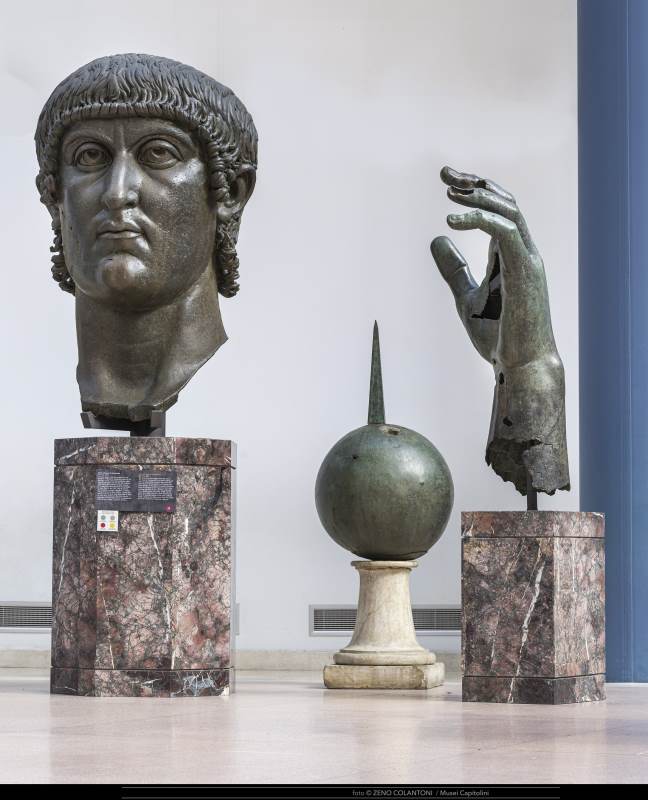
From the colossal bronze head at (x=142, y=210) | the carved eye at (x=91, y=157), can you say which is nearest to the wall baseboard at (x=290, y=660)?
the colossal bronze head at (x=142, y=210)

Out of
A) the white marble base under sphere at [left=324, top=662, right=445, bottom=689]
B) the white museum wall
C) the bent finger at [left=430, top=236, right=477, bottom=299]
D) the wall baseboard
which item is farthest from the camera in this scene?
the white museum wall

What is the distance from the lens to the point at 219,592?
286 inches

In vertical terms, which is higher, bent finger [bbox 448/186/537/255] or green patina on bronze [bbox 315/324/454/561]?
bent finger [bbox 448/186/537/255]

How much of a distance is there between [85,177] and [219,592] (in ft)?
6.96

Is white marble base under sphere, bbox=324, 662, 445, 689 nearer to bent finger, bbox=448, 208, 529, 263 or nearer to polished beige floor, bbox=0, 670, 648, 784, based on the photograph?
polished beige floor, bbox=0, 670, 648, 784

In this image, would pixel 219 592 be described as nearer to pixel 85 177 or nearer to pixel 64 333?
pixel 85 177

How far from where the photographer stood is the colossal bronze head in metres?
7.26

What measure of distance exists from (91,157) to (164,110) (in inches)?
17.6

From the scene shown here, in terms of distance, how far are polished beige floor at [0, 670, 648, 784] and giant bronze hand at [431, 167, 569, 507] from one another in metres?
1.15

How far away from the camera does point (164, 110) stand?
7.25m

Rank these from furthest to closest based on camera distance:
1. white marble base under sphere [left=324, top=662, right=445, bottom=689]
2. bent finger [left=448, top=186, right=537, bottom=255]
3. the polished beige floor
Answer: white marble base under sphere [left=324, top=662, right=445, bottom=689] < bent finger [left=448, top=186, right=537, bottom=255] < the polished beige floor

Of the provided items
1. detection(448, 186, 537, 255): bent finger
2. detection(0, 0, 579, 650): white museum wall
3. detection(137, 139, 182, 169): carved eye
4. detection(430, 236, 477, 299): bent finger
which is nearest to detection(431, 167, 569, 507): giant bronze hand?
detection(448, 186, 537, 255): bent finger

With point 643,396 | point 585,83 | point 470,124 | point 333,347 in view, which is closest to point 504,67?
point 470,124

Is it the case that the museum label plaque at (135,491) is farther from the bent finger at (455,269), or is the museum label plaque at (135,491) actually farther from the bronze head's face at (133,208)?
the bent finger at (455,269)
